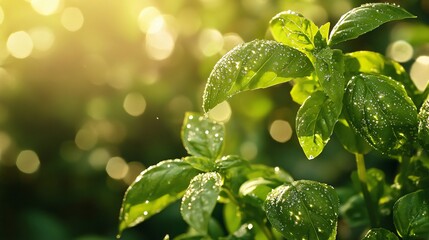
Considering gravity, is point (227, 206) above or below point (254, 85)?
below

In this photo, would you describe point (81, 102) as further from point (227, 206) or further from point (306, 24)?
point (306, 24)

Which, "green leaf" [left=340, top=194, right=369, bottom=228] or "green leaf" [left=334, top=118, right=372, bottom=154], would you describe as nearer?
"green leaf" [left=334, top=118, right=372, bottom=154]

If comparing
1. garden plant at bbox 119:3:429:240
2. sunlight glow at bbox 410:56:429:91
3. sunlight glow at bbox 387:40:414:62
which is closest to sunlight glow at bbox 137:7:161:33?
sunlight glow at bbox 387:40:414:62

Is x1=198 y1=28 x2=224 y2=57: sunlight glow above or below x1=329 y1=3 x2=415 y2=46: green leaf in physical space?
below

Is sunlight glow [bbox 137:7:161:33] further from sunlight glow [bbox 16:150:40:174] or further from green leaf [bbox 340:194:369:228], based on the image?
green leaf [bbox 340:194:369:228]

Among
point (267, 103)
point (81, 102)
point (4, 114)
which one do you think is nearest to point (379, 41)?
point (267, 103)

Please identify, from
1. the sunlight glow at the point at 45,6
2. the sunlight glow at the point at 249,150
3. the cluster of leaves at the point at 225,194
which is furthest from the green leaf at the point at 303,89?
the sunlight glow at the point at 45,6
